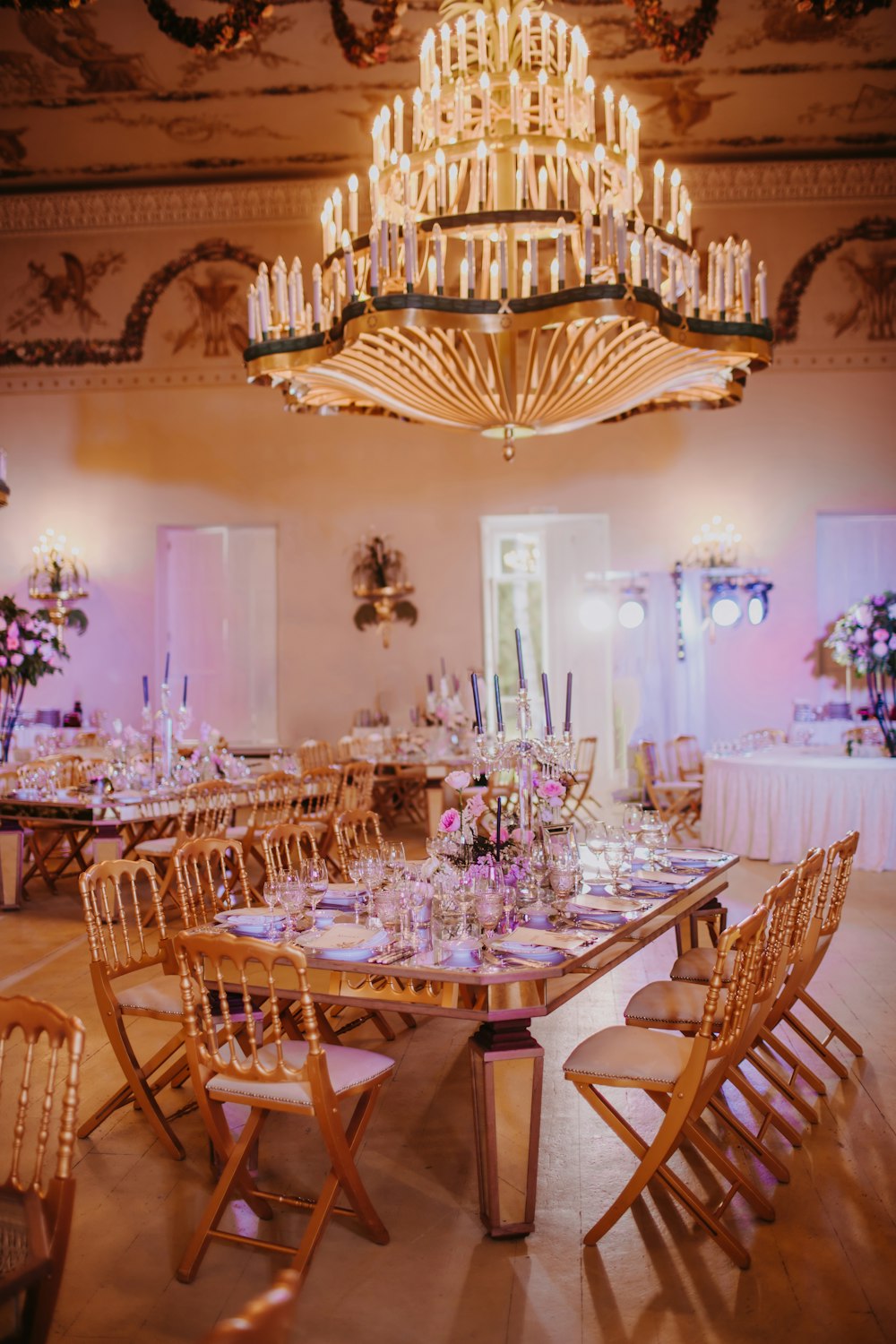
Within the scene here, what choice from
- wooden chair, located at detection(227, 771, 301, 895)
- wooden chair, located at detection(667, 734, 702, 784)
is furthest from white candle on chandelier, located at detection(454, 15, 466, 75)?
wooden chair, located at detection(667, 734, 702, 784)

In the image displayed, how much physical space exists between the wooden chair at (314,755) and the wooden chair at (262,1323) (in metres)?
8.36

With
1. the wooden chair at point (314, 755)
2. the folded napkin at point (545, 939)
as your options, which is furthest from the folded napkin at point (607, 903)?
the wooden chair at point (314, 755)

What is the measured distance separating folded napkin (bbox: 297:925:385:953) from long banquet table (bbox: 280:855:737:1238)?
0.11 metres

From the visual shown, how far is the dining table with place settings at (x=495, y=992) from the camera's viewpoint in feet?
10.2

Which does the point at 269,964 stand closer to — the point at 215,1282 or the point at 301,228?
the point at 215,1282

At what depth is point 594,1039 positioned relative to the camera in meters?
3.41

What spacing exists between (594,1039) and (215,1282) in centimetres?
125

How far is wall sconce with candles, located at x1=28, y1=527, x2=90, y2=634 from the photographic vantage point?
1219 centimetres

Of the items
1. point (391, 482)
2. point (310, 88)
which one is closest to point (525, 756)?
point (391, 482)

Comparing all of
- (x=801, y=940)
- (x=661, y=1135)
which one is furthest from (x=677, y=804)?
(x=661, y=1135)

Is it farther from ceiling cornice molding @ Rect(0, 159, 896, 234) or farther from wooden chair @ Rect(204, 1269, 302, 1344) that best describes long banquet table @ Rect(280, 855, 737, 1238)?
ceiling cornice molding @ Rect(0, 159, 896, 234)

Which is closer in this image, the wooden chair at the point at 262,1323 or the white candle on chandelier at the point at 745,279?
the wooden chair at the point at 262,1323

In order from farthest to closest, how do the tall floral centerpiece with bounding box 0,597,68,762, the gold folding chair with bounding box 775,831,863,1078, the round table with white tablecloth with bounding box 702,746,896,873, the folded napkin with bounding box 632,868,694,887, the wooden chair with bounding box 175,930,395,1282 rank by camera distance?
the tall floral centerpiece with bounding box 0,597,68,762, the round table with white tablecloth with bounding box 702,746,896,873, the folded napkin with bounding box 632,868,694,887, the gold folding chair with bounding box 775,831,863,1078, the wooden chair with bounding box 175,930,395,1282

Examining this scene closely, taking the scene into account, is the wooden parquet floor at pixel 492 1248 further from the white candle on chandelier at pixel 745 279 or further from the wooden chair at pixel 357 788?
the white candle on chandelier at pixel 745 279
